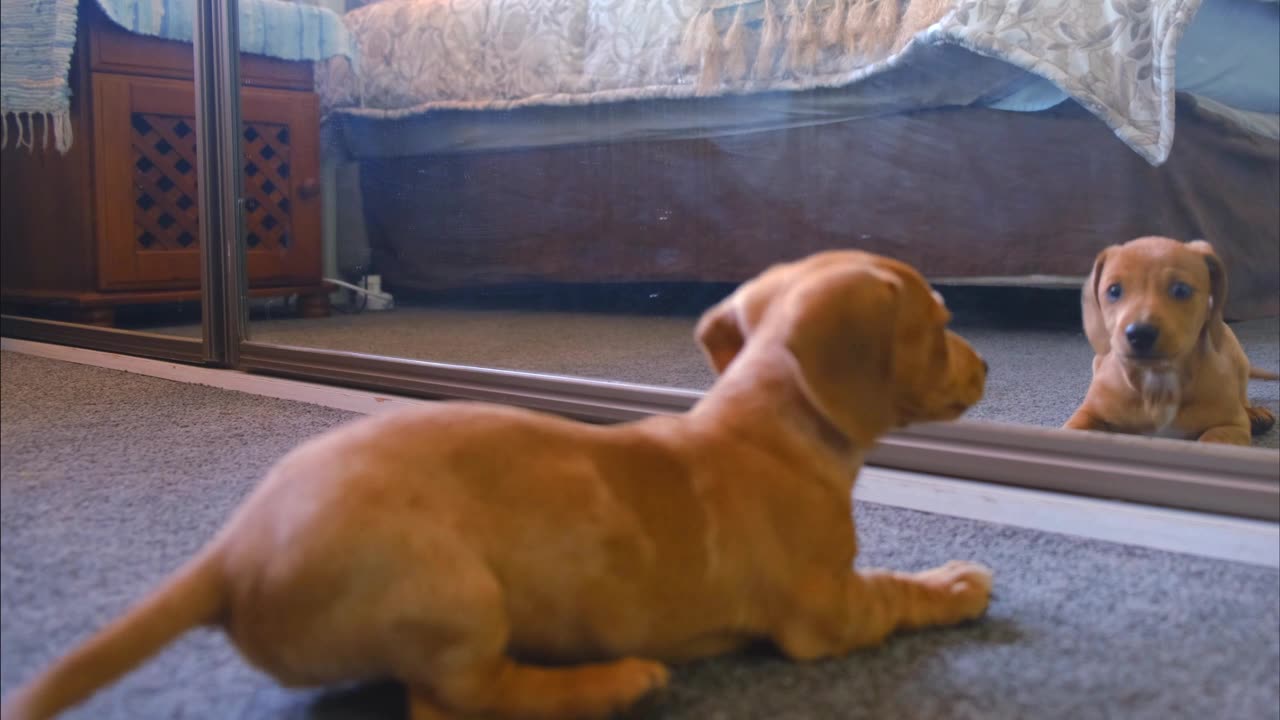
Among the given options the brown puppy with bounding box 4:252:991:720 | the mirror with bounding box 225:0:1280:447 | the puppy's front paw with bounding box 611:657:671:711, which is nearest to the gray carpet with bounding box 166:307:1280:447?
the mirror with bounding box 225:0:1280:447

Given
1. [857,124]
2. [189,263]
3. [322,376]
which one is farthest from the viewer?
[189,263]

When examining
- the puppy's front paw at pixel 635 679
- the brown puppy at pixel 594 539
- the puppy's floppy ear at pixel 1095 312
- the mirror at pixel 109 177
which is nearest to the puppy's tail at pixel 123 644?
the brown puppy at pixel 594 539

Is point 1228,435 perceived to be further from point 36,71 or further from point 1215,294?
point 36,71

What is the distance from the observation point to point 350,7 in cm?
195

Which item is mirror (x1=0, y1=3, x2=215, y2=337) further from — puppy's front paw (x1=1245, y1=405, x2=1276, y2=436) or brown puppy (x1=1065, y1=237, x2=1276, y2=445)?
puppy's front paw (x1=1245, y1=405, x2=1276, y2=436)

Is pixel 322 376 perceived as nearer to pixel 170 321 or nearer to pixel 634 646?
pixel 170 321

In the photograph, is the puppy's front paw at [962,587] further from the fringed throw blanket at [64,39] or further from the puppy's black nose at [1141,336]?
the fringed throw blanket at [64,39]

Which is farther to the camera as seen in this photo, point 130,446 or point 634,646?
point 130,446

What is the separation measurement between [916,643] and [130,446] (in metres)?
0.75

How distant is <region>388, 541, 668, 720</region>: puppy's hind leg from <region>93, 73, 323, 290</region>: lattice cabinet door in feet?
4.39

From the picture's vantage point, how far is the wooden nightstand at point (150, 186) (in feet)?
4.73

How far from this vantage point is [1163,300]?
1.14 m

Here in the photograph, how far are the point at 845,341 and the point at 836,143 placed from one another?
898 mm

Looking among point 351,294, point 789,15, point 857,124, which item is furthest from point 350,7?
point 857,124
